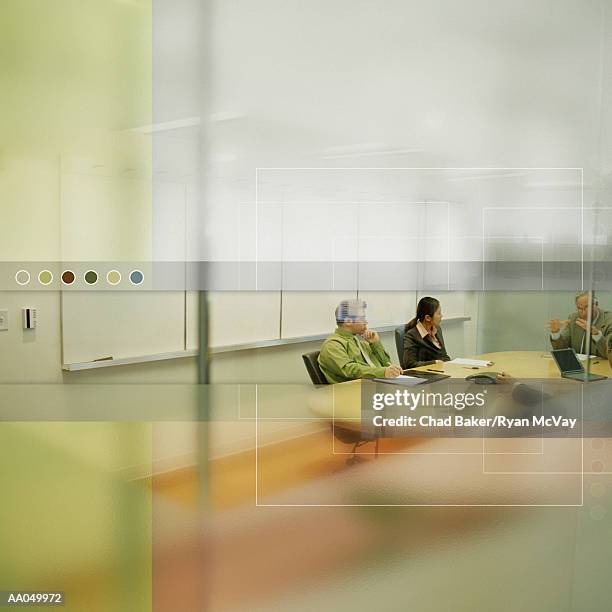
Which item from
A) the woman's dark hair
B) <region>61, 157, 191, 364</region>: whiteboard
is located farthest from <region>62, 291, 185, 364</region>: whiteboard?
the woman's dark hair

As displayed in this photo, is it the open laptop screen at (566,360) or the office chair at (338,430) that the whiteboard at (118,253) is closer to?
the office chair at (338,430)

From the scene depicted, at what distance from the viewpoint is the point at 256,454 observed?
168 centimetres

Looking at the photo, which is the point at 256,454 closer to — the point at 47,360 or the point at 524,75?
the point at 47,360

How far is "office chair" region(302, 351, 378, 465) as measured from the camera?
1.62m

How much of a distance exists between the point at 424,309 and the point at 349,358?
0.74ft

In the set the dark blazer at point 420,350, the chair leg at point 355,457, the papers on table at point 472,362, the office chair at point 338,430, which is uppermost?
the dark blazer at point 420,350

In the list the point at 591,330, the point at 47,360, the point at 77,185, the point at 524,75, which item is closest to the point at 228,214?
the point at 77,185

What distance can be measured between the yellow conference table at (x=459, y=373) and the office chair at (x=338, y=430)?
16 mm

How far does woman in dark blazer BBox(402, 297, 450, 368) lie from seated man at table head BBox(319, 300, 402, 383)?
0.17 feet

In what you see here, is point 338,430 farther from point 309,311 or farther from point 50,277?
point 50,277

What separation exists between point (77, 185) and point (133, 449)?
27.4 inches

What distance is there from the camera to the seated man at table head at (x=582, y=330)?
5.20 ft

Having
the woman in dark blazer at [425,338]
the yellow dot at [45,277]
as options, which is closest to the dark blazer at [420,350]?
the woman in dark blazer at [425,338]

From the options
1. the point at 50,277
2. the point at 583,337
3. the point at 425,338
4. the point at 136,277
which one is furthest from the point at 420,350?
the point at 50,277
